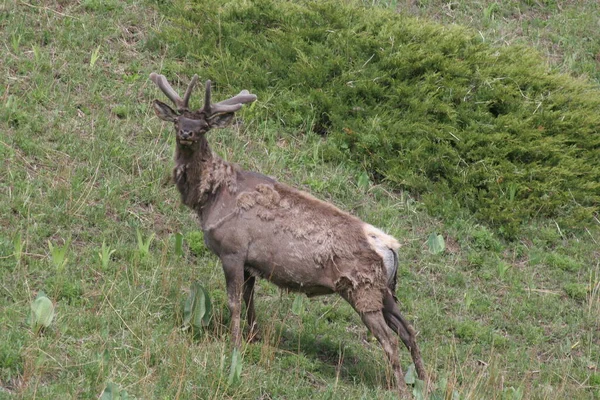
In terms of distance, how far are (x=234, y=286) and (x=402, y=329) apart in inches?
65.7

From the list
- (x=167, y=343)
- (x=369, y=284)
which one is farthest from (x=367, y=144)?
(x=167, y=343)

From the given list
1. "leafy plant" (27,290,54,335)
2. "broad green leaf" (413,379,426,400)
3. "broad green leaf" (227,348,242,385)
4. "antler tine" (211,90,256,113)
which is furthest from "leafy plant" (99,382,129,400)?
"antler tine" (211,90,256,113)

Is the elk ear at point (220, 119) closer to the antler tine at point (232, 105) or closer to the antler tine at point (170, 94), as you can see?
the antler tine at point (232, 105)

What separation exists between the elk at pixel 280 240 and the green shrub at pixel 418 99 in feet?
12.6

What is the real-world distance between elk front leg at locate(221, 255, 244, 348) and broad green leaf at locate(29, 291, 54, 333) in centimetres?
165

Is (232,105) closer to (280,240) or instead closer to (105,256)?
(280,240)

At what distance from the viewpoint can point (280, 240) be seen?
910 cm

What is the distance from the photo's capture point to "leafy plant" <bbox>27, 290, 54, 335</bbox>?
27.2ft

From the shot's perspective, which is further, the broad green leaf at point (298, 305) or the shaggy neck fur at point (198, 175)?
the broad green leaf at point (298, 305)

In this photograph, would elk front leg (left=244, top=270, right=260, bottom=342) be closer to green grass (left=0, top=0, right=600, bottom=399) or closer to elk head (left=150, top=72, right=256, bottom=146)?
green grass (left=0, top=0, right=600, bottom=399)

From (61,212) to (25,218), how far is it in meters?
0.40

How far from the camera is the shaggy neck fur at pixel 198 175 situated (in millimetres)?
9328

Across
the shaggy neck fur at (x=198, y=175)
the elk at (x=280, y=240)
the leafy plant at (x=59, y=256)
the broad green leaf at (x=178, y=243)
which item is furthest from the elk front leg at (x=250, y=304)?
the leafy plant at (x=59, y=256)

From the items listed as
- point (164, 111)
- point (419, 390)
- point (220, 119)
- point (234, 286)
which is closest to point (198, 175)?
point (220, 119)
